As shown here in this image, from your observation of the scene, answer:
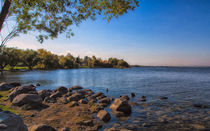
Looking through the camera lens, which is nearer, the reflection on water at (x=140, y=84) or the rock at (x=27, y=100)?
the rock at (x=27, y=100)

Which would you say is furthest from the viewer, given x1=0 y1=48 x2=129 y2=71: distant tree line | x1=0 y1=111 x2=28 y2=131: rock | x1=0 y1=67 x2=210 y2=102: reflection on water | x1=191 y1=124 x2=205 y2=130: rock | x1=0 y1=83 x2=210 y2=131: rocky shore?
x1=0 y1=48 x2=129 y2=71: distant tree line

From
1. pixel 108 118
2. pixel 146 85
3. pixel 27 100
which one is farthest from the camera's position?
pixel 146 85

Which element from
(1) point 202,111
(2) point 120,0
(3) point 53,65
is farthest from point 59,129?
(3) point 53,65

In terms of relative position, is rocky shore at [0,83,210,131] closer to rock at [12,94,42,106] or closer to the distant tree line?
rock at [12,94,42,106]

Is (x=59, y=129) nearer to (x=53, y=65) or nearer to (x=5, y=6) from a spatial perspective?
(x=5, y=6)

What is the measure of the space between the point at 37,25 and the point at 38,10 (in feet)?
5.85

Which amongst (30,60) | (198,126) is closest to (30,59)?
(30,60)

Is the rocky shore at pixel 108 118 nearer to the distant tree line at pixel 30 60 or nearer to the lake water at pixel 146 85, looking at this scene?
the lake water at pixel 146 85

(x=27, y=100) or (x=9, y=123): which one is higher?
(x=9, y=123)

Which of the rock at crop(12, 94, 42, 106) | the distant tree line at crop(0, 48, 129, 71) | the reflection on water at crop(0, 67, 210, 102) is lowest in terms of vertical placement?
the reflection on water at crop(0, 67, 210, 102)

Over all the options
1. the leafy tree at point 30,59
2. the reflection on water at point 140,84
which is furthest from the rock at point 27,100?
the leafy tree at point 30,59

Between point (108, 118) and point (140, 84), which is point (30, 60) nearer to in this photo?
point (140, 84)

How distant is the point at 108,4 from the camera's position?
778cm

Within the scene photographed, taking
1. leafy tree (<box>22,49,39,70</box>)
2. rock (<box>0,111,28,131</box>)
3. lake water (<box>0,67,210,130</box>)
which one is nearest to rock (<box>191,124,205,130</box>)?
lake water (<box>0,67,210,130</box>)
